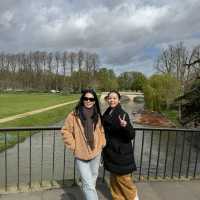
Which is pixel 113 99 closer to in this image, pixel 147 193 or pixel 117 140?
pixel 117 140

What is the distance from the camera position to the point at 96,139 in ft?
11.5

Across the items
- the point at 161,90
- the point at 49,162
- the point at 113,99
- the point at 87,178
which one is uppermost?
the point at 113,99

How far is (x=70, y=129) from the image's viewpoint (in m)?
3.47

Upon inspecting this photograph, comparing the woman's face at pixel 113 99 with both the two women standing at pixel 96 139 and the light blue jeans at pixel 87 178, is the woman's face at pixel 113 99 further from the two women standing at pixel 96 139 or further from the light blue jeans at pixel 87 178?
the light blue jeans at pixel 87 178

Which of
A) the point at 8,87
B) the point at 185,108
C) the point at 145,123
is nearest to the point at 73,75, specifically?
the point at 8,87

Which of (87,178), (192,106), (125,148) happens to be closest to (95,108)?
(125,148)

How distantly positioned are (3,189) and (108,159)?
1.83 meters

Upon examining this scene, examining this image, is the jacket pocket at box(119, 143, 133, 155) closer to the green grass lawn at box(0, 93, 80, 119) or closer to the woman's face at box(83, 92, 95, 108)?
the woman's face at box(83, 92, 95, 108)

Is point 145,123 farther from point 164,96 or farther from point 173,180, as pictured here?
point 173,180

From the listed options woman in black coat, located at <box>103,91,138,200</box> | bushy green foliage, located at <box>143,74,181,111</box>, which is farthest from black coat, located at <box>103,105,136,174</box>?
bushy green foliage, located at <box>143,74,181,111</box>

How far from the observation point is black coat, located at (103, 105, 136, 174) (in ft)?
11.8

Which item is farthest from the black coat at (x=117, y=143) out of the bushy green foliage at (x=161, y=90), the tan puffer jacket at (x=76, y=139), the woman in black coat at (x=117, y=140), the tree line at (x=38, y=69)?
the tree line at (x=38, y=69)

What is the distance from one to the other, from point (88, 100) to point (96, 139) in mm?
469

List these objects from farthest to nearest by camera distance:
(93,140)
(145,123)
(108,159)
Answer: (145,123)
(108,159)
(93,140)
